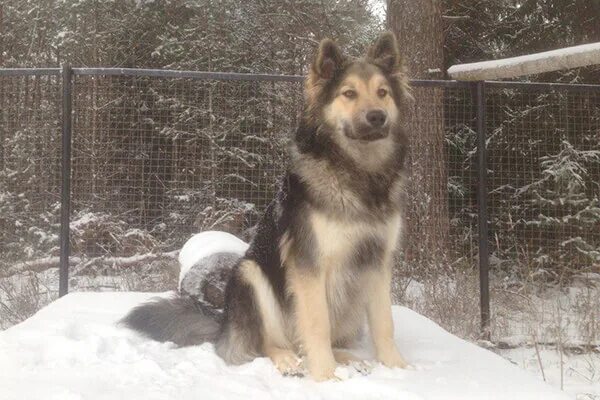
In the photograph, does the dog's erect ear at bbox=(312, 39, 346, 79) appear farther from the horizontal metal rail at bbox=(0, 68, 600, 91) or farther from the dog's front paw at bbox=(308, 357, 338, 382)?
the horizontal metal rail at bbox=(0, 68, 600, 91)

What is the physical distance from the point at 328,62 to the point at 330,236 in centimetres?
106

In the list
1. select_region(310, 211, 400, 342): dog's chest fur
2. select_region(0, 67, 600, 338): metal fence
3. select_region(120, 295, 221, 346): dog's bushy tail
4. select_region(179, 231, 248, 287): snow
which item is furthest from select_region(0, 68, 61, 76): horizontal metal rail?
select_region(310, 211, 400, 342): dog's chest fur

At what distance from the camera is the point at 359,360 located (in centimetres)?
329

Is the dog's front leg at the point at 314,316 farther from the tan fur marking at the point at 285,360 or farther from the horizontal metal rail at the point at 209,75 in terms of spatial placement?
the horizontal metal rail at the point at 209,75

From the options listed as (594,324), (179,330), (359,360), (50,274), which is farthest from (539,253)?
(50,274)

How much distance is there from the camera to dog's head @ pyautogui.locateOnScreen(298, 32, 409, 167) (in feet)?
10.4

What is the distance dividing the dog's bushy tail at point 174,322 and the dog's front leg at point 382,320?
0.97m

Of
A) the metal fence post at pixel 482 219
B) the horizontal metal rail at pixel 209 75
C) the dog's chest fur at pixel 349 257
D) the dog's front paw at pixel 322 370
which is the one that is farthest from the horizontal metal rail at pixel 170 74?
the dog's front paw at pixel 322 370

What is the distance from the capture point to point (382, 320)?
3289 millimetres

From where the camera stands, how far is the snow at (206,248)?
4.68 meters

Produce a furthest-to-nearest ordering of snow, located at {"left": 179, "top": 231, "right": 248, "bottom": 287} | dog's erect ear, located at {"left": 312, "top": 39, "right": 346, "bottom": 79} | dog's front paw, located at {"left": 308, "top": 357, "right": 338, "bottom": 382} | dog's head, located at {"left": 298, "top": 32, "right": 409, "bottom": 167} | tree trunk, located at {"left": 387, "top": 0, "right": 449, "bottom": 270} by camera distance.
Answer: tree trunk, located at {"left": 387, "top": 0, "right": 449, "bottom": 270} < snow, located at {"left": 179, "top": 231, "right": 248, "bottom": 287} < dog's erect ear, located at {"left": 312, "top": 39, "right": 346, "bottom": 79} < dog's head, located at {"left": 298, "top": 32, "right": 409, "bottom": 167} < dog's front paw, located at {"left": 308, "top": 357, "right": 338, "bottom": 382}

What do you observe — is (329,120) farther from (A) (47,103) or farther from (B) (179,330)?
(A) (47,103)

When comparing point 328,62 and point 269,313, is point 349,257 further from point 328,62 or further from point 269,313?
point 328,62

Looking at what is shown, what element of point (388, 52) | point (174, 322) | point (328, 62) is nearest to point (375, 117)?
point (328, 62)
